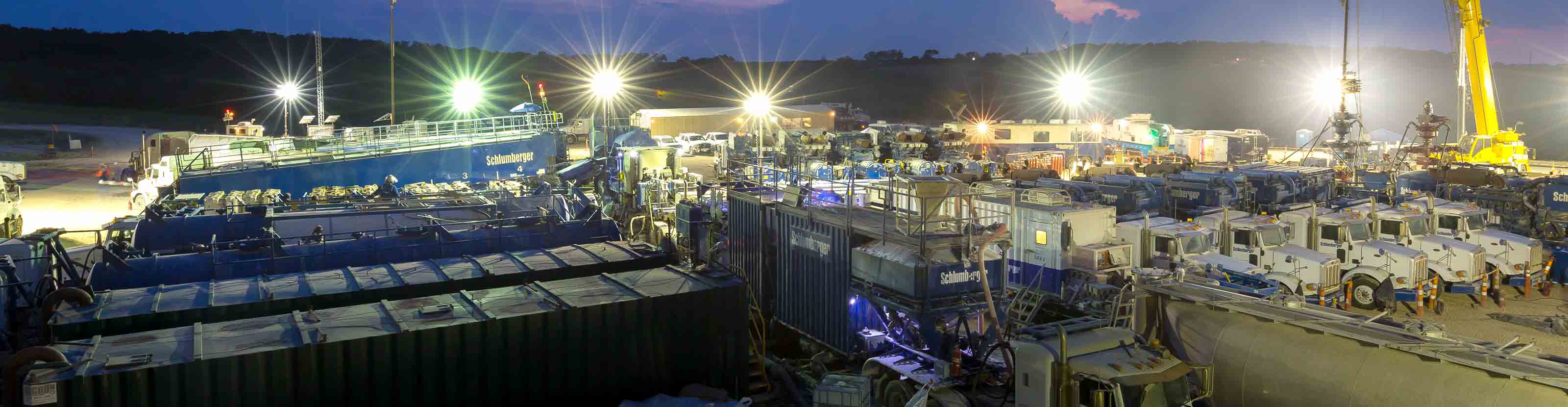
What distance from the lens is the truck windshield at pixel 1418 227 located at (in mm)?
24406

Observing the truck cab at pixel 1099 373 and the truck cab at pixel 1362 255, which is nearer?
the truck cab at pixel 1099 373

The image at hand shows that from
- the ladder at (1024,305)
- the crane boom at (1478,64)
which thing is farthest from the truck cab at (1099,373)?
the crane boom at (1478,64)

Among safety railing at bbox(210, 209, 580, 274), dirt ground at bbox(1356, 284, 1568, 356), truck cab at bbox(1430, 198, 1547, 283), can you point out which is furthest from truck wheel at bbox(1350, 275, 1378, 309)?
safety railing at bbox(210, 209, 580, 274)

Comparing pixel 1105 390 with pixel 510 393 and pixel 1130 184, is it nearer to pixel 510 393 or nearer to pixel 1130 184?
pixel 510 393

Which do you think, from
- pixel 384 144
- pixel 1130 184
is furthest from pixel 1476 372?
pixel 384 144

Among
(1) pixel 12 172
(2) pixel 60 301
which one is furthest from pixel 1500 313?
(1) pixel 12 172

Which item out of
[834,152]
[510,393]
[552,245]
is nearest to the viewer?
[510,393]

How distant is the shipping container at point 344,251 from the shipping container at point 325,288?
83.0 inches

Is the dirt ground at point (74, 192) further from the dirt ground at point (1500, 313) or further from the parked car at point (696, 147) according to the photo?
the dirt ground at point (1500, 313)

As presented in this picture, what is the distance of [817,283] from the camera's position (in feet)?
53.4

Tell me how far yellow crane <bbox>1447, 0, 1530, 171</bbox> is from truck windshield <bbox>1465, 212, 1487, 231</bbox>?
952 inches

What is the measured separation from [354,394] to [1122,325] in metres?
9.64

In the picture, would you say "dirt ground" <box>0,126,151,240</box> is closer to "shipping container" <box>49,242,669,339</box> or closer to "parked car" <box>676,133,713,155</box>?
"shipping container" <box>49,242,669,339</box>

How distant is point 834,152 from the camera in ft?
139
